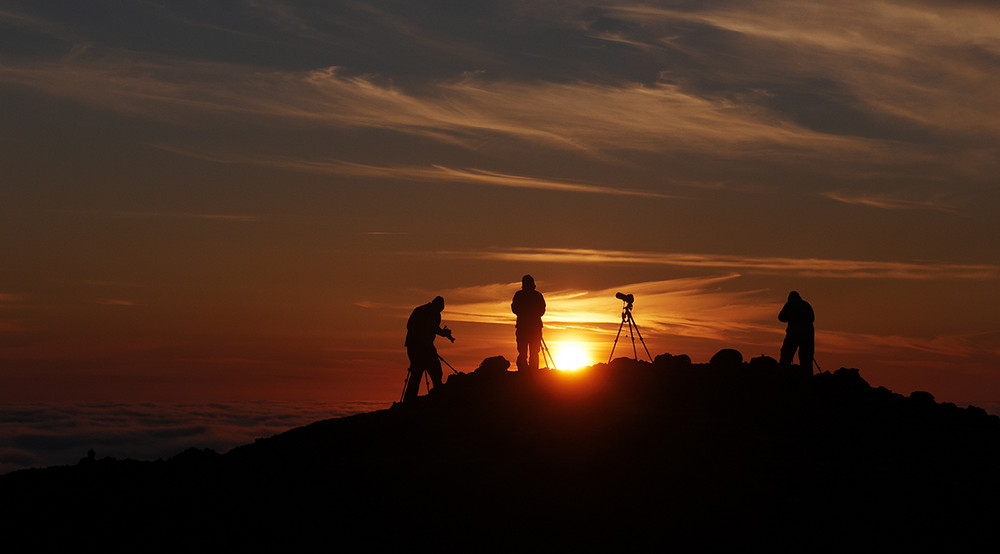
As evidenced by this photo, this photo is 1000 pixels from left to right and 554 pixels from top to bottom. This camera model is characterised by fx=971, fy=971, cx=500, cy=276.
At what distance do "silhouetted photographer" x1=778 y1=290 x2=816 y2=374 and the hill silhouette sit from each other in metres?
0.61

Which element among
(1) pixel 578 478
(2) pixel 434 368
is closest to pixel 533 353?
(2) pixel 434 368

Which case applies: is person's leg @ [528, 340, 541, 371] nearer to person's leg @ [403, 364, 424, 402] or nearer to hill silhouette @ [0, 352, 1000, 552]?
hill silhouette @ [0, 352, 1000, 552]

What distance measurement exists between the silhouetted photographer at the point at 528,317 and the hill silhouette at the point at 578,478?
3.92 feet

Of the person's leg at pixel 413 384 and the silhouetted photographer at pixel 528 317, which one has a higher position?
the silhouetted photographer at pixel 528 317

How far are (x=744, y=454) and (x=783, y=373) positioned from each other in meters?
7.69

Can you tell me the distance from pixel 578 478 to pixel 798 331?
38.2 ft

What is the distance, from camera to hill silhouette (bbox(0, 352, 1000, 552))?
22.6 metres

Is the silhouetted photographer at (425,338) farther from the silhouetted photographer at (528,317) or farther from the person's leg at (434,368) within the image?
the silhouetted photographer at (528,317)

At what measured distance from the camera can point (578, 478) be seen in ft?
81.3

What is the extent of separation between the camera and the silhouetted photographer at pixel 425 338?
31.3 meters

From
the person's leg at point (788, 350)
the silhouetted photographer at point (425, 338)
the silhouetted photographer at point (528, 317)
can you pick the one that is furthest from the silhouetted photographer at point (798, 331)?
the silhouetted photographer at point (425, 338)

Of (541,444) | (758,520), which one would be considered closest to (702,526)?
(758,520)

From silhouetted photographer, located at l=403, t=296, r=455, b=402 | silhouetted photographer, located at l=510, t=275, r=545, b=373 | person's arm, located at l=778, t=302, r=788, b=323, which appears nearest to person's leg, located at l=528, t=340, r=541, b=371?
silhouetted photographer, located at l=510, t=275, r=545, b=373

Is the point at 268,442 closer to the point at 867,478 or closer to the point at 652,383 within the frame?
the point at 652,383
